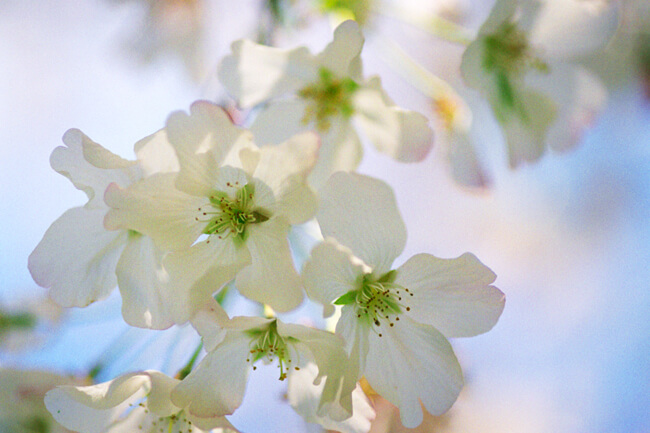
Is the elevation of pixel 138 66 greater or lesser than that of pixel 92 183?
greater

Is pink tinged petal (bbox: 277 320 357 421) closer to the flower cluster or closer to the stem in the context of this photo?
the flower cluster

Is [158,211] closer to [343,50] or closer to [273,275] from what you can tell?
[273,275]

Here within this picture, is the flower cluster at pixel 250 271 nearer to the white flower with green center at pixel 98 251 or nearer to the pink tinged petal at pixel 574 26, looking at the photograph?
the white flower with green center at pixel 98 251

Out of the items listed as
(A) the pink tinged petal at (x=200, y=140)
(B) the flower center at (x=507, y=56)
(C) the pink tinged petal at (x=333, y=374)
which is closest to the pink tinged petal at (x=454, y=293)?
(C) the pink tinged petal at (x=333, y=374)

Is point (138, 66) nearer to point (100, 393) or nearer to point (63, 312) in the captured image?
point (63, 312)

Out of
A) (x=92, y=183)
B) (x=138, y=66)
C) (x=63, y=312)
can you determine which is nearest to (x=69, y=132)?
(x=92, y=183)

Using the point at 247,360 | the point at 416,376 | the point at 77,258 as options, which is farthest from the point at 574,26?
the point at 77,258
